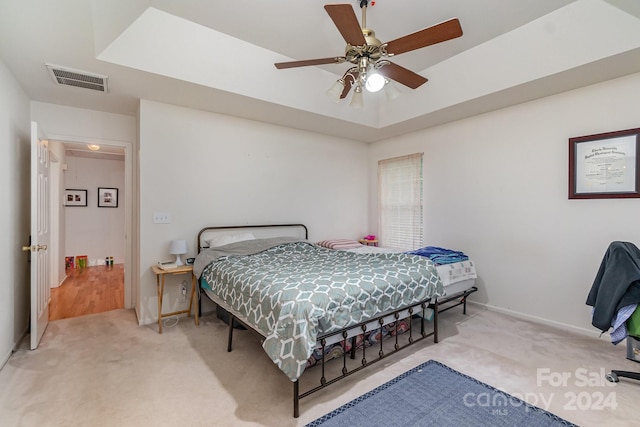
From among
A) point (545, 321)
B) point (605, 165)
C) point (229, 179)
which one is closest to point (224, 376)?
point (229, 179)

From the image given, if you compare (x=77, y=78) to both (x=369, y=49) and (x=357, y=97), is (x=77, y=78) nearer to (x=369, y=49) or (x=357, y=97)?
→ (x=357, y=97)

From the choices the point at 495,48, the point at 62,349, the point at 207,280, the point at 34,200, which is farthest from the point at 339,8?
the point at 62,349

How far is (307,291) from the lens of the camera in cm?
199

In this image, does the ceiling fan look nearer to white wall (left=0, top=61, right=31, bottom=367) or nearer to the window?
the window

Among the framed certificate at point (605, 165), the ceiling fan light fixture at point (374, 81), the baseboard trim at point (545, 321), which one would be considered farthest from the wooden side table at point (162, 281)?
the framed certificate at point (605, 165)

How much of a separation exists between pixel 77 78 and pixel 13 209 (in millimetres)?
1355

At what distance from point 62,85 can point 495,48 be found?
4431mm

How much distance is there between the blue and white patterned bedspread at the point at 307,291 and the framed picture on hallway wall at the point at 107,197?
5.18m

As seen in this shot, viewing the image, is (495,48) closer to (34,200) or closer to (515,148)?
(515,148)

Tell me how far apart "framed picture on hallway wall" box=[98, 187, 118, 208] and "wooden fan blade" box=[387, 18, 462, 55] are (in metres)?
7.13

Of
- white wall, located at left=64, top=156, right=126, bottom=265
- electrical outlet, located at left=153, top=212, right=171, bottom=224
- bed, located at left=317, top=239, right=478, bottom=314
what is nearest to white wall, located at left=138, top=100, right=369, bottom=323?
electrical outlet, located at left=153, top=212, right=171, bottom=224

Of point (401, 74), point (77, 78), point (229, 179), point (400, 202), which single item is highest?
point (77, 78)

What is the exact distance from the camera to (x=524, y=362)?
8.18 feet

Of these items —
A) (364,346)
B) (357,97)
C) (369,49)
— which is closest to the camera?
(369,49)
